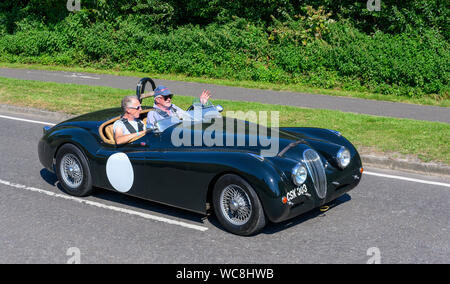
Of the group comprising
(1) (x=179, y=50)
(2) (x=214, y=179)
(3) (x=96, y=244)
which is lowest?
(3) (x=96, y=244)

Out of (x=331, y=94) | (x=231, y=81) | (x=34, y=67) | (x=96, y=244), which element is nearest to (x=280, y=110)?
(x=331, y=94)

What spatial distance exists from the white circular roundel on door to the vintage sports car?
1 cm

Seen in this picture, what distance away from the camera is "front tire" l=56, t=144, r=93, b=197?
751 cm

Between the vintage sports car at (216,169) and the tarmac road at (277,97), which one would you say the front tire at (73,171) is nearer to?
the vintage sports car at (216,169)

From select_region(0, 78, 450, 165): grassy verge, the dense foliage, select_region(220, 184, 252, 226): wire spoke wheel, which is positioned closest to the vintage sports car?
select_region(220, 184, 252, 226): wire spoke wheel

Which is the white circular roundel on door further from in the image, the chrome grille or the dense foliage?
the dense foliage

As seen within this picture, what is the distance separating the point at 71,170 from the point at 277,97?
9393 millimetres

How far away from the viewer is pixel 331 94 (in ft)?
53.8

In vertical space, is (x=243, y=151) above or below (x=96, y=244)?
above

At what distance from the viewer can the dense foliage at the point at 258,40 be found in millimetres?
16469

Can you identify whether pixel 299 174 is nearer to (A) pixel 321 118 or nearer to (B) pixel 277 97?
(A) pixel 321 118

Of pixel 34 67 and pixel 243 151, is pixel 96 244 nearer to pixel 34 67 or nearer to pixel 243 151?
pixel 243 151
